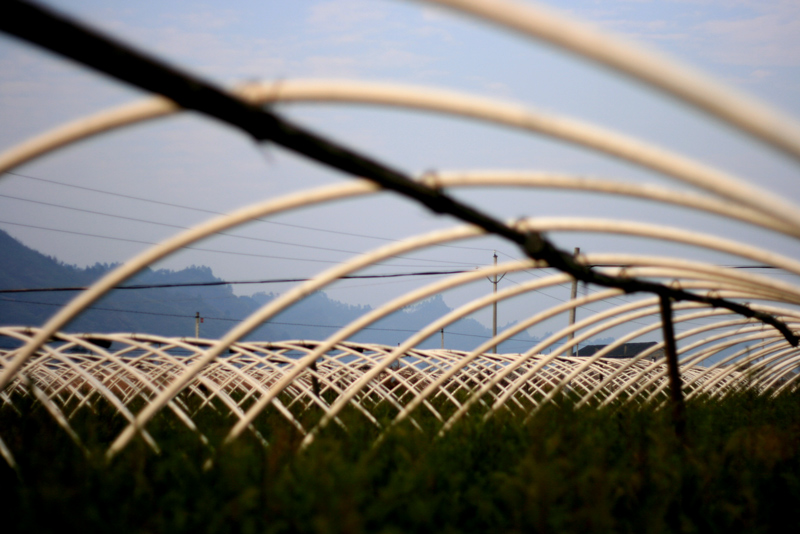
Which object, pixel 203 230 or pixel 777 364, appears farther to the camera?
pixel 777 364

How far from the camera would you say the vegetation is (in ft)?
12.9

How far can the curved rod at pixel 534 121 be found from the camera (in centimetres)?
307

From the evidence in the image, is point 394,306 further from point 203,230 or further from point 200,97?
point 200,97

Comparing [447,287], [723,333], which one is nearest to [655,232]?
[447,287]

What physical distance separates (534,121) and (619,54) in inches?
30.8

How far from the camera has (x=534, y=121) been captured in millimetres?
3088

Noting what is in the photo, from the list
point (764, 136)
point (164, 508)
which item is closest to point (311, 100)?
point (764, 136)

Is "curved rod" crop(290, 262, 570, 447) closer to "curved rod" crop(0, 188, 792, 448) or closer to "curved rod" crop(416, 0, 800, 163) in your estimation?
"curved rod" crop(0, 188, 792, 448)

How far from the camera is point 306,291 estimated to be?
573 cm

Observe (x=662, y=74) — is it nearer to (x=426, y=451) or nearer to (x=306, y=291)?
(x=306, y=291)

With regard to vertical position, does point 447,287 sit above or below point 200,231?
below

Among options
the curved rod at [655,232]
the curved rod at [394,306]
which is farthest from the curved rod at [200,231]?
the curved rod at [394,306]

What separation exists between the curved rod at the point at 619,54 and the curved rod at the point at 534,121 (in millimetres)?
686

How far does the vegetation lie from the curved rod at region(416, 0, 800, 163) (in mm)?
2502
